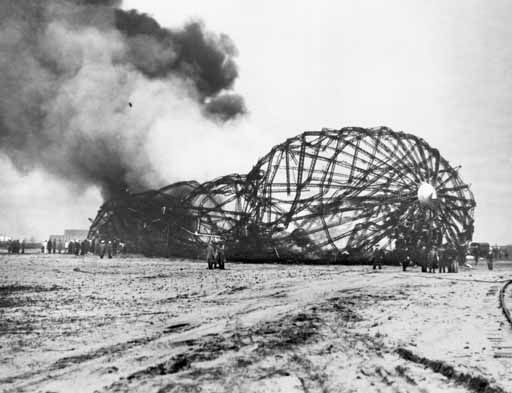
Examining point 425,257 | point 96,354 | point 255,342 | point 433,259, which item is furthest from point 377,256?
point 96,354

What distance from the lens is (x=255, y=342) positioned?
5.79 metres

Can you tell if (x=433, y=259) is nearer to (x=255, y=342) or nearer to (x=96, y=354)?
(x=255, y=342)

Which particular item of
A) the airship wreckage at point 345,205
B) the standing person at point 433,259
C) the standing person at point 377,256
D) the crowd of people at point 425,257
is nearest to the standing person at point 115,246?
the airship wreckage at point 345,205

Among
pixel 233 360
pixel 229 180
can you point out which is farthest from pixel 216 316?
pixel 229 180

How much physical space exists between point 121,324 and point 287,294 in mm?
4619

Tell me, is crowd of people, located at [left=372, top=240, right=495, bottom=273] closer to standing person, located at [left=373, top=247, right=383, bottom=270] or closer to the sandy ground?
standing person, located at [left=373, top=247, right=383, bottom=270]

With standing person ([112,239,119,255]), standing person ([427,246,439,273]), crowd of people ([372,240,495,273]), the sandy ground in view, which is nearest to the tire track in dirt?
the sandy ground

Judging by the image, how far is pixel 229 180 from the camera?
30.8 meters

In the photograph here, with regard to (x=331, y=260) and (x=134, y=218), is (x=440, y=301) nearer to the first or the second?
(x=331, y=260)

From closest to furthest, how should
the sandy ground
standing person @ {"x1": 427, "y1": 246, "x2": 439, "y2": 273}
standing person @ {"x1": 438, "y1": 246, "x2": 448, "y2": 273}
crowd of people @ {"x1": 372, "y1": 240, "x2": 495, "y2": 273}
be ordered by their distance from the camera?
1. the sandy ground
2. standing person @ {"x1": 427, "y1": 246, "x2": 439, "y2": 273}
3. crowd of people @ {"x1": 372, "y1": 240, "x2": 495, "y2": 273}
4. standing person @ {"x1": 438, "y1": 246, "x2": 448, "y2": 273}

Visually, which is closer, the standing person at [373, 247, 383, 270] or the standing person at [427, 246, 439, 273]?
the standing person at [427, 246, 439, 273]

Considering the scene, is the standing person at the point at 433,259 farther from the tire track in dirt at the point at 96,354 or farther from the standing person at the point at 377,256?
the tire track in dirt at the point at 96,354

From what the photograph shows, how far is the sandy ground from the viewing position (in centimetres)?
431

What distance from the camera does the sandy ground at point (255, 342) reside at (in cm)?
431
